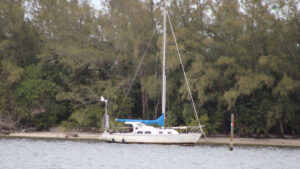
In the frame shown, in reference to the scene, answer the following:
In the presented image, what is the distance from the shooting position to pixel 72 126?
181 ft

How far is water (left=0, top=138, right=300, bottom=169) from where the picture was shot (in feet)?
95.9

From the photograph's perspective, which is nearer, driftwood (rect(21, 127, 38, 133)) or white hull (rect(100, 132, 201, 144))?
white hull (rect(100, 132, 201, 144))

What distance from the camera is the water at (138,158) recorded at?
95.9 feet

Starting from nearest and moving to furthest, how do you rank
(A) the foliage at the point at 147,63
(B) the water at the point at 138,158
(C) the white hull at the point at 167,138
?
(B) the water at the point at 138,158 → (C) the white hull at the point at 167,138 → (A) the foliage at the point at 147,63

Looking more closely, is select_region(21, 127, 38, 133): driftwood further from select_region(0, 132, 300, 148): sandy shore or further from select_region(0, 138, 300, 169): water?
select_region(0, 138, 300, 169): water

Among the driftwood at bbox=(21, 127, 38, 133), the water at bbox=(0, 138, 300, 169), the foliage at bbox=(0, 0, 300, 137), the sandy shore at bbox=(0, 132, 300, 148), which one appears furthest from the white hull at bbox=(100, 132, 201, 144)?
the driftwood at bbox=(21, 127, 38, 133)

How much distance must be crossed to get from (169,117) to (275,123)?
405 inches

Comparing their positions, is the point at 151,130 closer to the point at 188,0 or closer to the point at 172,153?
the point at 172,153

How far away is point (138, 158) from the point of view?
33.5 metres

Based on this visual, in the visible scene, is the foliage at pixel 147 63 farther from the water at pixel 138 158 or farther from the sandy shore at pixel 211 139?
the water at pixel 138 158

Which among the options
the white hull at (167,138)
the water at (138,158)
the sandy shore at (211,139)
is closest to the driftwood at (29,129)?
the sandy shore at (211,139)

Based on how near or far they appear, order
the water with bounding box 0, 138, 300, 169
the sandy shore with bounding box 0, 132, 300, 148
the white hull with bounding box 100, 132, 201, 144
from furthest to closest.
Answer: the sandy shore with bounding box 0, 132, 300, 148, the white hull with bounding box 100, 132, 201, 144, the water with bounding box 0, 138, 300, 169

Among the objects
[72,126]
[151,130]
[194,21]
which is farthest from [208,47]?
[72,126]

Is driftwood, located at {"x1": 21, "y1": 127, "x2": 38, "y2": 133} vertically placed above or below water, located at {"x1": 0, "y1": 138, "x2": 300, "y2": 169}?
above
